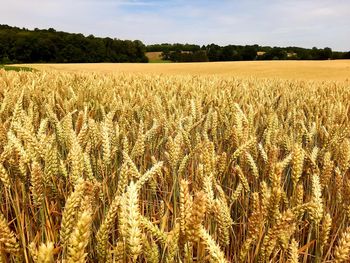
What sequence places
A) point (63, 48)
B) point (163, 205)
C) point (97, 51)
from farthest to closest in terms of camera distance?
point (97, 51)
point (63, 48)
point (163, 205)

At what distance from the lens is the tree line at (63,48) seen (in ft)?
178

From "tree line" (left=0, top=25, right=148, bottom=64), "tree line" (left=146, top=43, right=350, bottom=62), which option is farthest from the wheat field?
"tree line" (left=0, top=25, right=148, bottom=64)

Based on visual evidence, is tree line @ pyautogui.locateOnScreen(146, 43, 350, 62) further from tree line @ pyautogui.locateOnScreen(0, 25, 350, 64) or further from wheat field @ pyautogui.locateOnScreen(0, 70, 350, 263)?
wheat field @ pyautogui.locateOnScreen(0, 70, 350, 263)

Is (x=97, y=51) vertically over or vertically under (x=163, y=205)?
over

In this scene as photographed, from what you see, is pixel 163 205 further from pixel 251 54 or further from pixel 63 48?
pixel 63 48

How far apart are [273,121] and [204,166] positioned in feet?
2.82

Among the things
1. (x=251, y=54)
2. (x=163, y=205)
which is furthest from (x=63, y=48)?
(x=163, y=205)

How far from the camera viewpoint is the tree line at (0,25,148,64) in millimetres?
54344

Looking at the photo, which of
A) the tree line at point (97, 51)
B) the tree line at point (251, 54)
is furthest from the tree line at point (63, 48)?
the tree line at point (251, 54)

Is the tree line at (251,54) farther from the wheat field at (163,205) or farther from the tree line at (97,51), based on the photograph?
the wheat field at (163,205)

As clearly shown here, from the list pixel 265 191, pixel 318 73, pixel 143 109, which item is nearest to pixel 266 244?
pixel 265 191

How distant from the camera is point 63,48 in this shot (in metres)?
56.1

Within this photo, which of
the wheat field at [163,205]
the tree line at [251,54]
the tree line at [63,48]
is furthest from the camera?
the tree line at [63,48]

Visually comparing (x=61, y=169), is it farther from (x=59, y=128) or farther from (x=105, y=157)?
(x=59, y=128)
